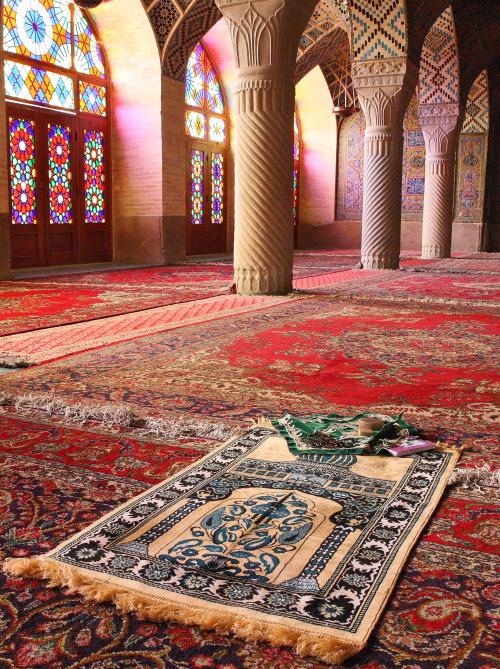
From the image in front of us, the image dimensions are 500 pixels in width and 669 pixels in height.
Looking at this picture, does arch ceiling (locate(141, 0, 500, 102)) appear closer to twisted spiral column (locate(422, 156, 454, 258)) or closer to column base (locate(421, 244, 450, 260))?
twisted spiral column (locate(422, 156, 454, 258))

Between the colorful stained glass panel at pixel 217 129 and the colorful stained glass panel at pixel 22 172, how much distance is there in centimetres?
501

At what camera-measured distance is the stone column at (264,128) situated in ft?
22.1

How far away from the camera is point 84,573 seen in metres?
1.49

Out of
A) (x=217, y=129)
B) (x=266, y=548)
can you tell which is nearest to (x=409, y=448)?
(x=266, y=548)

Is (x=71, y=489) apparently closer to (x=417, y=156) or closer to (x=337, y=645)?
(x=337, y=645)

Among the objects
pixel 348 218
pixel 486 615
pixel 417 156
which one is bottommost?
pixel 486 615

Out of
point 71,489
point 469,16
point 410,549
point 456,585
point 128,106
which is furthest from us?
point 469,16

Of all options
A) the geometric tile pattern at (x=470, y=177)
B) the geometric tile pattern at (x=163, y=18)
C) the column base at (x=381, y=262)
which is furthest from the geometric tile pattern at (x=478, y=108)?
the geometric tile pattern at (x=163, y=18)

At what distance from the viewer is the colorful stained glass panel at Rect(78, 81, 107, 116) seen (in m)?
11.4

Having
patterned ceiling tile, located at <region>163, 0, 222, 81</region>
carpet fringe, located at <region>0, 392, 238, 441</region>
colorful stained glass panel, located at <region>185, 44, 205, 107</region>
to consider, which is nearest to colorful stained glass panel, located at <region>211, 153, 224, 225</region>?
colorful stained glass panel, located at <region>185, 44, 205, 107</region>

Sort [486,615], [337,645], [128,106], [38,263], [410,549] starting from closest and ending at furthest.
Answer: [337,645]
[486,615]
[410,549]
[38,263]
[128,106]

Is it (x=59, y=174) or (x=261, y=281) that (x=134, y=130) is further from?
(x=261, y=281)

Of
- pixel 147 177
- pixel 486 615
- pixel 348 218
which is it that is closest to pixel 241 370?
pixel 486 615

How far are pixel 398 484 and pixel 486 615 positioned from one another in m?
0.67
